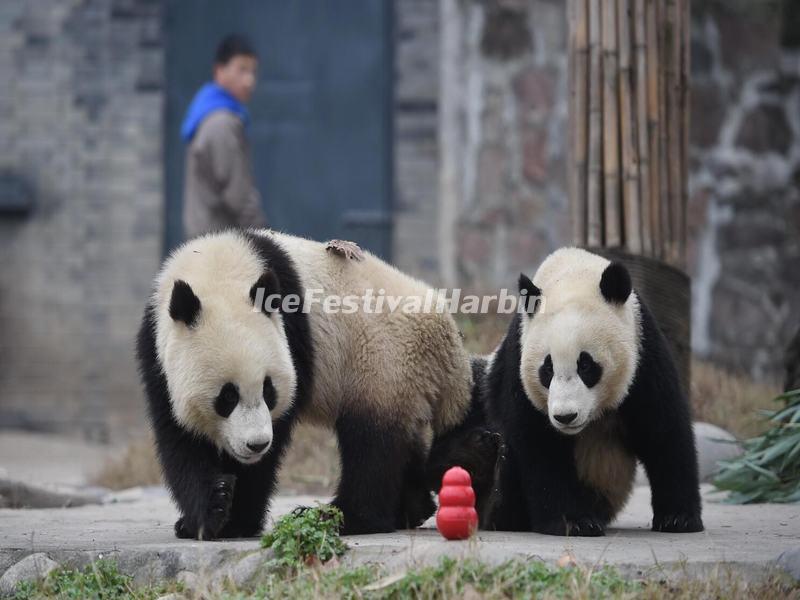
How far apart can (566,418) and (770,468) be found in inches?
89.5

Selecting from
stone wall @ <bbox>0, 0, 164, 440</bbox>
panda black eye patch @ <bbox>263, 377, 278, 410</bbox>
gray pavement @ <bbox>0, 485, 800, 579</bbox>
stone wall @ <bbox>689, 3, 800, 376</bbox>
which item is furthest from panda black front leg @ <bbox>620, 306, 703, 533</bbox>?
stone wall @ <bbox>0, 0, 164, 440</bbox>

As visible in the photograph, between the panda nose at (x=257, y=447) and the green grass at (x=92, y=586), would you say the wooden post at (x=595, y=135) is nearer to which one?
the panda nose at (x=257, y=447)

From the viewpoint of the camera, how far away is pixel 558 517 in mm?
5641

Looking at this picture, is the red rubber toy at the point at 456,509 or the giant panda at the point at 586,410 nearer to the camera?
the red rubber toy at the point at 456,509

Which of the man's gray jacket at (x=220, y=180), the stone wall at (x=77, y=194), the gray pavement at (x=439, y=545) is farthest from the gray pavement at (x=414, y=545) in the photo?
the stone wall at (x=77, y=194)

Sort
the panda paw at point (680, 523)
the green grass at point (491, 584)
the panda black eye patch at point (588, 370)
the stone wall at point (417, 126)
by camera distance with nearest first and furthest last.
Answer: the green grass at point (491, 584)
the panda black eye patch at point (588, 370)
the panda paw at point (680, 523)
the stone wall at point (417, 126)

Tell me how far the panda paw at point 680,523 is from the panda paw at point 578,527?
1.06 feet

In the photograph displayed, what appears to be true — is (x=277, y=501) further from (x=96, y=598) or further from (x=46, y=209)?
(x=46, y=209)

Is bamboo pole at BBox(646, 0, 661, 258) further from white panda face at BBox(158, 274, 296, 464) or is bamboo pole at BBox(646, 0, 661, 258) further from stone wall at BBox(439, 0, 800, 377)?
stone wall at BBox(439, 0, 800, 377)

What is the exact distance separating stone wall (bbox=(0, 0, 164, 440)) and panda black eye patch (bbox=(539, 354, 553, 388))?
823cm

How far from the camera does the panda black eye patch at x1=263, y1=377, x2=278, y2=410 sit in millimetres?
5285

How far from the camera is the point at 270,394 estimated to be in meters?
5.32

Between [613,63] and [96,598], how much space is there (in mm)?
4240

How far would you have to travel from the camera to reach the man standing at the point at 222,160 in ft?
33.6
